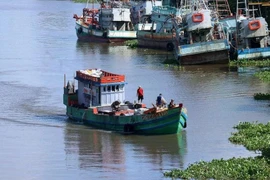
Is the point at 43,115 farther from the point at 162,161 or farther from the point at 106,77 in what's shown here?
the point at 162,161

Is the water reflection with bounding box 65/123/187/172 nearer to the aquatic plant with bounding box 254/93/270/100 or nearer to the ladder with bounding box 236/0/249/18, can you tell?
the aquatic plant with bounding box 254/93/270/100

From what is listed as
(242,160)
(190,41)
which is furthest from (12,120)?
(190,41)

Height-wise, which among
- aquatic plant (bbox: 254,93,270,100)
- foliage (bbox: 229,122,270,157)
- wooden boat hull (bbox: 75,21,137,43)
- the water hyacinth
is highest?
wooden boat hull (bbox: 75,21,137,43)

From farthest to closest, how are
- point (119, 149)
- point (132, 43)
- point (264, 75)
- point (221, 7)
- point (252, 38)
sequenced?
point (221, 7)
point (132, 43)
point (252, 38)
point (264, 75)
point (119, 149)

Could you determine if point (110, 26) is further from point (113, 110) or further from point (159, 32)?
point (113, 110)

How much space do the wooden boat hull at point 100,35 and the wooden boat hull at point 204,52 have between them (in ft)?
60.2

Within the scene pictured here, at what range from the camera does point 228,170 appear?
27.2 meters

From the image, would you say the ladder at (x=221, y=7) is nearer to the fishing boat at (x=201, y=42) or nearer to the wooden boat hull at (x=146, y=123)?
the fishing boat at (x=201, y=42)

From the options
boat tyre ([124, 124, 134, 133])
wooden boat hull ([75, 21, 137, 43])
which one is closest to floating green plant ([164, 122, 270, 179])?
boat tyre ([124, 124, 134, 133])

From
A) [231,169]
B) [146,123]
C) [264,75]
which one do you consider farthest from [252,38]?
[231,169]

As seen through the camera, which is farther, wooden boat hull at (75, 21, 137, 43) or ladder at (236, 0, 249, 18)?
wooden boat hull at (75, 21, 137, 43)

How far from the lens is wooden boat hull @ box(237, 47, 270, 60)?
5725cm

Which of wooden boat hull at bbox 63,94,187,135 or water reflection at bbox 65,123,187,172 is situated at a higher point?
wooden boat hull at bbox 63,94,187,135

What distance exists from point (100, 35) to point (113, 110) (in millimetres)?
41297
